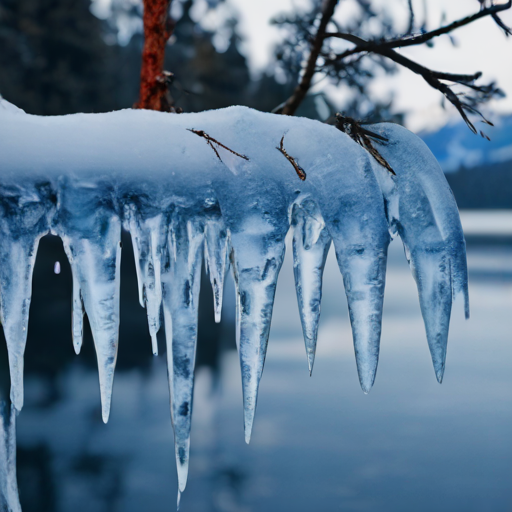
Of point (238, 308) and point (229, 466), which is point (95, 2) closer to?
point (229, 466)

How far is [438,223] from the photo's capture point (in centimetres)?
203

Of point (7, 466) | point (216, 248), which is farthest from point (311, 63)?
point (7, 466)

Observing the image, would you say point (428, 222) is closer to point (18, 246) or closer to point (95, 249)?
point (95, 249)

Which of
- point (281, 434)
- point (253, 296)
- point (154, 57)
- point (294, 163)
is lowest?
point (281, 434)

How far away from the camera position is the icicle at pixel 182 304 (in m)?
2.06

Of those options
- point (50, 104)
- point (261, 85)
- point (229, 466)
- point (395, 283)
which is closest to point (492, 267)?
point (395, 283)

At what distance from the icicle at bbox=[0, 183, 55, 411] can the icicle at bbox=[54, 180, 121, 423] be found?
0.09 m

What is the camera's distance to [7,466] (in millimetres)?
2613

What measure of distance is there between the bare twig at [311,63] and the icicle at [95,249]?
1.98 metres

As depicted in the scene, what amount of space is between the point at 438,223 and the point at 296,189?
61 cm

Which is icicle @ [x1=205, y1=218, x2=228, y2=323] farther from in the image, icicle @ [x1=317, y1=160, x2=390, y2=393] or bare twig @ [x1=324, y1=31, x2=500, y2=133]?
bare twig @ [x1=324, y1=31, x2=500, y2=133]

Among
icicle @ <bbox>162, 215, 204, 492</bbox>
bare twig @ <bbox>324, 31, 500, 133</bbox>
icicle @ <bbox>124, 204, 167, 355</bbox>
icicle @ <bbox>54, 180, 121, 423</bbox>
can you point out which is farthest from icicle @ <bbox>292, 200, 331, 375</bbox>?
bare twig @ <bbox>324, 31, 500, 133</bbox>

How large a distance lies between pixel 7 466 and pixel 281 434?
4924 mm

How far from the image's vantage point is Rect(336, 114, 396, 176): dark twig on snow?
200cm
